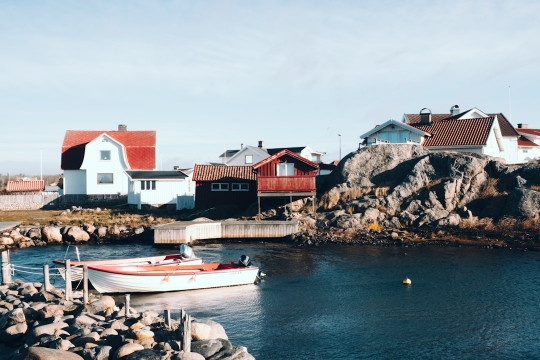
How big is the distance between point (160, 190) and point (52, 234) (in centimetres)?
1394

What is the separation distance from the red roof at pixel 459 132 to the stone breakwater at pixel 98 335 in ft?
135

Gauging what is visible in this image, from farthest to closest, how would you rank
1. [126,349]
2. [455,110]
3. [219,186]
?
[455,110], [219,186], [126,349]

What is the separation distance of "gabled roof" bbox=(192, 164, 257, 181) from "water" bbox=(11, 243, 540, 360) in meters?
15.8

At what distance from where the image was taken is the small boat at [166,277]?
25109mm

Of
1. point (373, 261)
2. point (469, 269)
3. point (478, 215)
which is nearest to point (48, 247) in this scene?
point (373, 261)

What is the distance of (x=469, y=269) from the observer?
29.2 m

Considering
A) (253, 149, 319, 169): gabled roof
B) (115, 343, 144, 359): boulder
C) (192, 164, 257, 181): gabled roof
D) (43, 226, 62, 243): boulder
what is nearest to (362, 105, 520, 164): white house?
(253, 149, 319, 169): gabled roof

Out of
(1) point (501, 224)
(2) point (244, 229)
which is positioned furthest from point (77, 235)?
(1) point (501, 224)

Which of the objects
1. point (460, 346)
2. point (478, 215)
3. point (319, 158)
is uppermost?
point (319, 158)

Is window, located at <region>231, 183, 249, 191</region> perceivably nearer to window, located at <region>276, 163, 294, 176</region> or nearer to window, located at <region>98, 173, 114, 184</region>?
window, located at <region>276, 163, 294, 176</region>

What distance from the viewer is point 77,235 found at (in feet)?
133

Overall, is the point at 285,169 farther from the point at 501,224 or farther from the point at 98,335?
the point at 98,335

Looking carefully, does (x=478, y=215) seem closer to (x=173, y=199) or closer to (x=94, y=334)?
(x=173, y=199)

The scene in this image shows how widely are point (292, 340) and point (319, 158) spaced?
2442 inches
